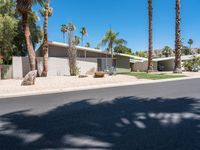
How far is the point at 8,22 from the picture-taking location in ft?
95.9

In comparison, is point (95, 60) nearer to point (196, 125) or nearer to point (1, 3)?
point (1, 3)

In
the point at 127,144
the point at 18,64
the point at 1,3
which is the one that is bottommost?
the point at 127,144

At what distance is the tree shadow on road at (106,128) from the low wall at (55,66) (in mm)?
19181

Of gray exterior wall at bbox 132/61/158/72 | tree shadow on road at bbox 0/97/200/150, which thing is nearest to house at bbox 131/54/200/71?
gray exterior wall at bbox 132/61/158/72

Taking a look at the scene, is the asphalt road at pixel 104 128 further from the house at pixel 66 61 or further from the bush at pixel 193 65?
the bush at pixel 193 65

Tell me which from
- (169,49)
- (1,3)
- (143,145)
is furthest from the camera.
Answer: (169,49)

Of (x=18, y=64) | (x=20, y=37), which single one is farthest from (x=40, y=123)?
(x=20, y=37)

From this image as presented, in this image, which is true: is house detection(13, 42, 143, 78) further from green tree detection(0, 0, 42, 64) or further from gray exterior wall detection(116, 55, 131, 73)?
green tree detection(0, 0, 42, 64)

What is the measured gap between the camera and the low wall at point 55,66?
27.5 meters

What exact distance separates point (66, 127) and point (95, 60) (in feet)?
88.1

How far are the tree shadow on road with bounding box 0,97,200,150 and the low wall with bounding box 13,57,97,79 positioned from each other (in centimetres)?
1918

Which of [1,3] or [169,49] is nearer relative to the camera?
[1,3]

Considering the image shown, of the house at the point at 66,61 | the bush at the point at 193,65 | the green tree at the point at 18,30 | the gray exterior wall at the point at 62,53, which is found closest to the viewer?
the house at the point at 66,61

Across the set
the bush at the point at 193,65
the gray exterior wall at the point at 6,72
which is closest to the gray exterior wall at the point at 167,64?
the bush at the point at 193,65
